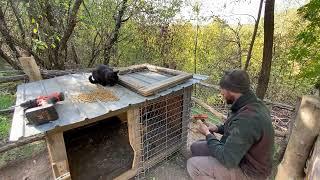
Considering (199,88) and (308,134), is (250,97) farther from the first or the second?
(199,88)

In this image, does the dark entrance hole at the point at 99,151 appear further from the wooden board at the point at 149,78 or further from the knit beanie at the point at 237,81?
the knit beanie at the point at 237,81

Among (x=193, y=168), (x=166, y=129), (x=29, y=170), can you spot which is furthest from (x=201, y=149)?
(x=29, y=170)

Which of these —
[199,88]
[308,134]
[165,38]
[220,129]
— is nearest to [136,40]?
[165,38]

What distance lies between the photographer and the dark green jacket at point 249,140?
1907 millimetres

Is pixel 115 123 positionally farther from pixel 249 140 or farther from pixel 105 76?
pixel 249 140

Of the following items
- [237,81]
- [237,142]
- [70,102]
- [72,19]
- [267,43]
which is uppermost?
[72,19]

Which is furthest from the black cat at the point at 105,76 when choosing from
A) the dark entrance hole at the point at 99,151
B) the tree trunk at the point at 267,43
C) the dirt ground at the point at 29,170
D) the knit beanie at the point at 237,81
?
the tree trunk at the point at 267,43

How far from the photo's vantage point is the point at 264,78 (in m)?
4.57

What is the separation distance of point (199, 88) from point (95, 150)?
20.7 feet

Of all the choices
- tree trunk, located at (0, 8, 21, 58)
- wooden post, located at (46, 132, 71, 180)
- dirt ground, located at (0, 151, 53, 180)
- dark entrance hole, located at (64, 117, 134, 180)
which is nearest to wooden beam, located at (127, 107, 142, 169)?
dark entrance hole, located at (64, 117, 134, 180)

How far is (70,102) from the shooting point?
97.4 inches

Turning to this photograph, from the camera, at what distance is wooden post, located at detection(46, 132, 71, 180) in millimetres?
2129

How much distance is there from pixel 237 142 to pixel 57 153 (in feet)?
5.96

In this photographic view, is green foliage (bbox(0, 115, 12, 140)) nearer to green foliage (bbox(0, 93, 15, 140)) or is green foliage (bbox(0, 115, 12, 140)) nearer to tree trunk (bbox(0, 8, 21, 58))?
green foliage (bbox(0, 93, 15, 140))
